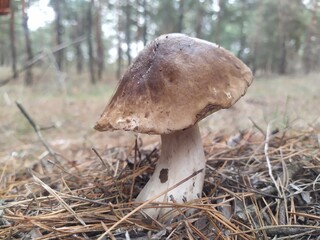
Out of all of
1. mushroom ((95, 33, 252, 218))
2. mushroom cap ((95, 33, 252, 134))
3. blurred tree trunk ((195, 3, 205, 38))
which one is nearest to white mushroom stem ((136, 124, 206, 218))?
mushroom ((95, 33, 252, 218))

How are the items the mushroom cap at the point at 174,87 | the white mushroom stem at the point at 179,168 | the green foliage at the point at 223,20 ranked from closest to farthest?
the mushroom cap at the point at 174,87 < the white mushroom stem at the point at 179,168 < the green foliage at the point at 223,20

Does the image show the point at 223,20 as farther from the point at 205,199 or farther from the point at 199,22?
the point at 205,199

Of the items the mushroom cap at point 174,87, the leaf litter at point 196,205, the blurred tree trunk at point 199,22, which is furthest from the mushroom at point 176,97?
the blurred tree trunk at point 199,22

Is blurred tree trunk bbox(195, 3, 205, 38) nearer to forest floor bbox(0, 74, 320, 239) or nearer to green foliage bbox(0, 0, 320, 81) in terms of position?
green foliage bbox(0, 0, 320, 81)

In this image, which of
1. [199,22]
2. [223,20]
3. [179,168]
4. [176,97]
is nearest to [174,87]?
[176,97]

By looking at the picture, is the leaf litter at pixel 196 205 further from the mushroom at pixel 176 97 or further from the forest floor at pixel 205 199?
the mushroom at pixel 176 97

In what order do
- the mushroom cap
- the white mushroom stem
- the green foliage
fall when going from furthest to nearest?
1. the green foliage
2. the white mushroom stem
3. the mushroom cap

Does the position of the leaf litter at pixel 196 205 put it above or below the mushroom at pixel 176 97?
below
